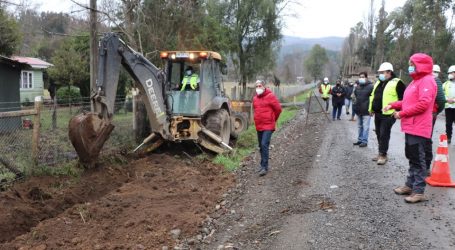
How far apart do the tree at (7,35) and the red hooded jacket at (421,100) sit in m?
18.6

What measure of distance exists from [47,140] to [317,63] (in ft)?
350

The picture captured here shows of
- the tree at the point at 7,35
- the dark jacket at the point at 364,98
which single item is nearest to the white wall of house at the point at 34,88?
the tree at the point at 7,35

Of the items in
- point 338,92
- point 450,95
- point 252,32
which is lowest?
point 338,92

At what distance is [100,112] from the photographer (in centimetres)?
813

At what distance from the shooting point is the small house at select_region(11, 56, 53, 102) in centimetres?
3069

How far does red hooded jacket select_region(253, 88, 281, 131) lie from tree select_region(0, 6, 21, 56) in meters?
15.6

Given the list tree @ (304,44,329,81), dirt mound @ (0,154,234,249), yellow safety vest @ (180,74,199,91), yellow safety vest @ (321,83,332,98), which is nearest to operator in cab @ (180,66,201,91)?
yellow safety vest @ (180,74,199,91)

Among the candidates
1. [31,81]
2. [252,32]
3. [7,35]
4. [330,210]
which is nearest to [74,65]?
[7,35]

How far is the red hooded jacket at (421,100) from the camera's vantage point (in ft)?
19.7

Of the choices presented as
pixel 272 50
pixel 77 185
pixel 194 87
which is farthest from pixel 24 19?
pixel 77 185

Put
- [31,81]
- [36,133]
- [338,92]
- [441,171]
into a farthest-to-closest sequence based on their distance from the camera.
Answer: [31,81], [338,92], [36,133], [441,171]

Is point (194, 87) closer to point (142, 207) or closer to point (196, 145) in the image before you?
point (196, 145)

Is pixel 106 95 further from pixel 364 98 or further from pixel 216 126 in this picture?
pixel 364 98

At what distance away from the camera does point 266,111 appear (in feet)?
28.2
